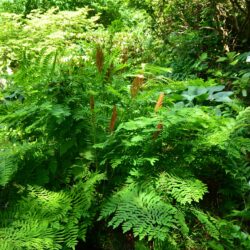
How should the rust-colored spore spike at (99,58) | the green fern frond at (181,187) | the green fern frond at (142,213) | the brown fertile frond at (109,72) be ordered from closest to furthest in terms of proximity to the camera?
the green fern frond at (142,213) < the green fern frond at (181,187) < the rust-colored spore spike at (99,58) < the brown fertile frond at (109,72)

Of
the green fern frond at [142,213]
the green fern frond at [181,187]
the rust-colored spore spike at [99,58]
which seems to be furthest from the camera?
the rust-colored spore spike at [99,58]

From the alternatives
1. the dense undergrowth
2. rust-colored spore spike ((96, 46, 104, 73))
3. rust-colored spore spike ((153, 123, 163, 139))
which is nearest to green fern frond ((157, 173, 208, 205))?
the dense undergrowth

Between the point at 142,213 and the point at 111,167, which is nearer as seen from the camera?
the point at 142,213

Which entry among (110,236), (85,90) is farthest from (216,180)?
(85,90)

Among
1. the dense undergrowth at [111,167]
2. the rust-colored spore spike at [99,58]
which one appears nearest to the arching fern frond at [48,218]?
the dense undergrowth at [111,167]

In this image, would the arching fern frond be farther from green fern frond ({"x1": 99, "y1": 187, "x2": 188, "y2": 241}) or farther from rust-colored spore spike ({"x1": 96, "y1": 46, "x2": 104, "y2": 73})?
rust-colored spore spike ({"x1": 96, "y1": 46, "x2": 104, "y2": 73})

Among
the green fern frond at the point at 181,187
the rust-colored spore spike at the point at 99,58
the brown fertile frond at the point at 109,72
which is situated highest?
the rust-colored spore spike at the point at 99,58

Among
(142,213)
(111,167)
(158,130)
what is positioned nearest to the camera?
(142,213)

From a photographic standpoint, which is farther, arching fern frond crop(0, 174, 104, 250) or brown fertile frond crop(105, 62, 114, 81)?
brown fertile frond crop(105, 62, 114, 81)

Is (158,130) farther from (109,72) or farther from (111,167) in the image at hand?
(109,72)

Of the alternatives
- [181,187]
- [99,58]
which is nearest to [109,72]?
[99,58]

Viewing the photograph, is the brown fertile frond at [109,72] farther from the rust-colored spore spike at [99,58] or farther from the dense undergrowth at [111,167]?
the rust-colored spore spike at [99,58]

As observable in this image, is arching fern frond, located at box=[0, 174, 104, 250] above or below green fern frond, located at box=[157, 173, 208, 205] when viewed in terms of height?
below

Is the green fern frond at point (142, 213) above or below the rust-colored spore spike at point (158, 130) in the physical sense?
below
